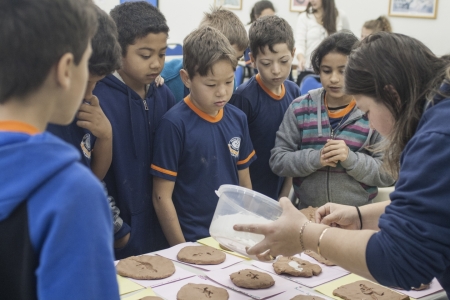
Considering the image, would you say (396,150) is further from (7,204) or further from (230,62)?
(7,204)

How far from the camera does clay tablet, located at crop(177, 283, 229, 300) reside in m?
1.58

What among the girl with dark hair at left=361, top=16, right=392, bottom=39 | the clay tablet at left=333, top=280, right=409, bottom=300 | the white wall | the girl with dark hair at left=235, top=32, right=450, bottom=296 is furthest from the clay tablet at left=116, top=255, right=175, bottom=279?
the girl with dark hair at left=361, top=16, right=392, bottom=39

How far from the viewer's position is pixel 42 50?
2.86ft

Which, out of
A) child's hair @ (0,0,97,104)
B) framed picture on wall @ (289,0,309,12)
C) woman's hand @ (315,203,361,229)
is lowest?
woman's hand @ (315,203,361,229)

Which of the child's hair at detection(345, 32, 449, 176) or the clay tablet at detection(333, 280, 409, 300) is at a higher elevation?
the child's hair at detection(345, 32, 449, 176)

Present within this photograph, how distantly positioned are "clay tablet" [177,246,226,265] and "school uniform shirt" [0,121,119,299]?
37.9 inches

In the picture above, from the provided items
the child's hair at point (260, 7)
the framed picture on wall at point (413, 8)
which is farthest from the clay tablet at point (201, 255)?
the framed picture on wall at point (413, 8)

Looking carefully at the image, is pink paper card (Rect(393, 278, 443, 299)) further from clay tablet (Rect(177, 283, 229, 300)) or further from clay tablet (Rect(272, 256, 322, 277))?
clay tablet (Rect(177, 283, 229, 300))

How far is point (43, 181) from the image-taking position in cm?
85

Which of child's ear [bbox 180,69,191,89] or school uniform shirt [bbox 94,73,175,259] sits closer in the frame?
school uniform shirt [bbox 94,73,175,259]

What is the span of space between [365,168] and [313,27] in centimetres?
425

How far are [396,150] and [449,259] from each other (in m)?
0.38

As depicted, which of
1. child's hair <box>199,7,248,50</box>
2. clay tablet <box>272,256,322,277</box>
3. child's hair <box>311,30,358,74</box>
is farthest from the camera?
child's hair <box>199,7,248,50</box>

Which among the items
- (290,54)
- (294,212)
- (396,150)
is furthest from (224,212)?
(290,54)
